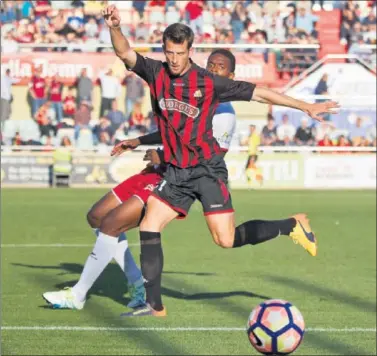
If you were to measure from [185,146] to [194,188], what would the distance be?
354 mm

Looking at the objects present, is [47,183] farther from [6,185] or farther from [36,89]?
[36,89]

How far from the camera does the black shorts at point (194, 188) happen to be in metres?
8.20

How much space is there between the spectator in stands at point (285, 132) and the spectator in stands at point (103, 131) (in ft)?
14.2

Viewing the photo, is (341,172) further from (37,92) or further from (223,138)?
(223,138)

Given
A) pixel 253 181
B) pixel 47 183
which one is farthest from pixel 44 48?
pixel 253 181

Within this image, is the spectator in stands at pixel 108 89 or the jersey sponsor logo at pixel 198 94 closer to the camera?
the jersey sponsor logo at pixel 198 94

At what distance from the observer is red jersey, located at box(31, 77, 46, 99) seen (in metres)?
28.0

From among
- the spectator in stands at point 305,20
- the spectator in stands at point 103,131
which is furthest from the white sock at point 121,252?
the spectator in stands at point 305,20

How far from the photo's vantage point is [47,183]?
26.2 meters

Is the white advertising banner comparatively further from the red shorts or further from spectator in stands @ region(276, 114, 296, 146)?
the red shorts

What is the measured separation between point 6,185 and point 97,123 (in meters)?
3.35

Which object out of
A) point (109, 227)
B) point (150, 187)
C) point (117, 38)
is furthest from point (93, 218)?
point (117, 38)

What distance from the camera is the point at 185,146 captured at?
26.5ft

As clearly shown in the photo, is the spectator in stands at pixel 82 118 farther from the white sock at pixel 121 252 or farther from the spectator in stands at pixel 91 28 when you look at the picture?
the white sock at pixel 121 252
